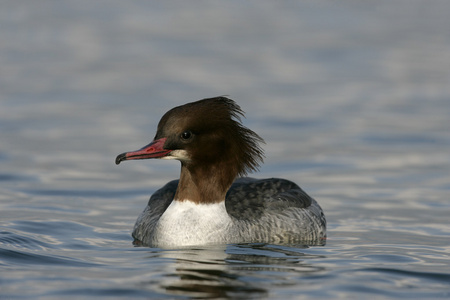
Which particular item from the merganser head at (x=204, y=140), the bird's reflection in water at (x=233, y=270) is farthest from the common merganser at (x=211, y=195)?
the bird's reflection in water at (x=233, y=270)

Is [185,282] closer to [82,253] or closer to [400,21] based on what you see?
[82,253]

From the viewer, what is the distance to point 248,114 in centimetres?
1625

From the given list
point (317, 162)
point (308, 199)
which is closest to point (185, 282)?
point (308, 199)

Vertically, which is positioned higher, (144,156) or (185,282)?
(144,156)

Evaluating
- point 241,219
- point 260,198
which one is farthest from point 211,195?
point 260,198

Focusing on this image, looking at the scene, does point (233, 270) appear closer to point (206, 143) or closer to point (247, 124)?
point (206, 143)

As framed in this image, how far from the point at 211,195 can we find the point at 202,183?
17cm

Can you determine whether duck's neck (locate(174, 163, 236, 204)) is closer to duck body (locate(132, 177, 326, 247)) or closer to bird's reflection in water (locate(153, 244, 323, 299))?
duck body (locate(132, 177, 326, 247))

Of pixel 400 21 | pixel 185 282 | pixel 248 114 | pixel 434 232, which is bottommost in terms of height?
pixel 185 282

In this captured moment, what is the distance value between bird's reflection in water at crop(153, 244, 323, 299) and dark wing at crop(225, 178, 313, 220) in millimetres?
571

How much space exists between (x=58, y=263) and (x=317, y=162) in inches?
235

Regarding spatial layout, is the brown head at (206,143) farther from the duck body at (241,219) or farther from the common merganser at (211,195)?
the duck body at (241,219)

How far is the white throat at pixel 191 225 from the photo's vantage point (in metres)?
9.74

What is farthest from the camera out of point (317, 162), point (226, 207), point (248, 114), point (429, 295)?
point (248, 114)
